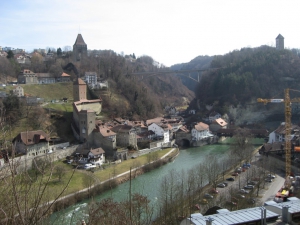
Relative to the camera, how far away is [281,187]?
1238 centimetres

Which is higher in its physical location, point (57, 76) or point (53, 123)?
point (57, 76)

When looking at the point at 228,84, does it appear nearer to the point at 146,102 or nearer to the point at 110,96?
the point at 146,102

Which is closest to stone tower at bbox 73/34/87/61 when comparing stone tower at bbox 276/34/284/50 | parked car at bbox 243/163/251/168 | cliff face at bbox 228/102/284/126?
cliff face at bbox 228/102/284/126

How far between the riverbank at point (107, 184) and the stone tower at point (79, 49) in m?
20.4

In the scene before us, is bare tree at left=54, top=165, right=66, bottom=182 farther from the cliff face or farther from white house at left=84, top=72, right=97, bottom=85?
the cliff face

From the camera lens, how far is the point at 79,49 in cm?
3566

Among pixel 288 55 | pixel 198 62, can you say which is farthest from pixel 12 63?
pixel 198 62

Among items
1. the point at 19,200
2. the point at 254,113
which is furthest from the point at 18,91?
the point at 19,200

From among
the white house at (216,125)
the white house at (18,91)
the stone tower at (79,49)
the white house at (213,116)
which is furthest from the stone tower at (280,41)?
the white house at (18,91)

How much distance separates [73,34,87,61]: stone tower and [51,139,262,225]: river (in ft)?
63.0

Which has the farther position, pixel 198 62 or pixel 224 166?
pixel 198 62

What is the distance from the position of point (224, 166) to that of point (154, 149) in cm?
585

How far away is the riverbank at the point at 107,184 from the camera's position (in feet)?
36.0

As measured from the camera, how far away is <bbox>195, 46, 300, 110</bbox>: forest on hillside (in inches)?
1260
